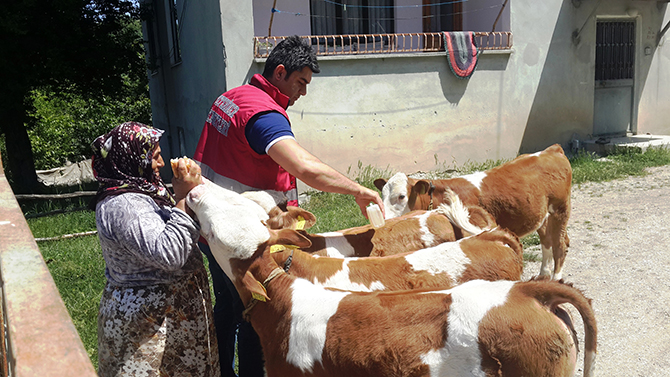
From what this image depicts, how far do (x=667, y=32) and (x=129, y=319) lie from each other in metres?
14.2

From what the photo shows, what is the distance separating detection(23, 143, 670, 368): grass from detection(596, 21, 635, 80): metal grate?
2.32 metres

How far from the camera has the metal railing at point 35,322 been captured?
1.07 m

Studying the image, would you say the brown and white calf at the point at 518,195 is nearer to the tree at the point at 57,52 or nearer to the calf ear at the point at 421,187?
the calf ear at the point at 421,187

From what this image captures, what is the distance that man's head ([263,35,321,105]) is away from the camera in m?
2.97

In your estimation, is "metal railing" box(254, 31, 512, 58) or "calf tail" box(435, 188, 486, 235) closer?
"calf tail" box(435, 188, 486, 235)

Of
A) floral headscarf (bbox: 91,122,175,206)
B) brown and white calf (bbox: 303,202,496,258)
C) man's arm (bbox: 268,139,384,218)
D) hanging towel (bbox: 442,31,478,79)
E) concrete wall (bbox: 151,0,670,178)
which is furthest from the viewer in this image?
hanging towel (bbox: 442,31,478,79)

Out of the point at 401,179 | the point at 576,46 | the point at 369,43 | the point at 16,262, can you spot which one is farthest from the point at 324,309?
the point at 576,46

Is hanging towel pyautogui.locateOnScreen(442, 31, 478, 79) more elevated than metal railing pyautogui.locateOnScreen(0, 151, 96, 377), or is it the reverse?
hanging towel pyautogui.locateOnScreen(442, 31, 478, 79)

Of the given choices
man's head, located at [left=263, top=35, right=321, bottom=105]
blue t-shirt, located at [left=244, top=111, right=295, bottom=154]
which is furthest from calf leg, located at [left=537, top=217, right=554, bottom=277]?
blue t-shirt, located at [left=244, top=111, right=295, bottom=154]

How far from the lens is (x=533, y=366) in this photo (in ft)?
6.77

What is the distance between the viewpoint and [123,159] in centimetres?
249

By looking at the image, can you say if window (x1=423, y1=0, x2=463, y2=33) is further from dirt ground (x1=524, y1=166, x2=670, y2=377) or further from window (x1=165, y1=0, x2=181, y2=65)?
window (x1=165, y1=0, x2=181, y2=65)

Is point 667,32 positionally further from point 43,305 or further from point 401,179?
point 43,305

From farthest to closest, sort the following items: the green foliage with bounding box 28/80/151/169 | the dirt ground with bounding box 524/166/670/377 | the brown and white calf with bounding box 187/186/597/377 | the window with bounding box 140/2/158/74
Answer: the green foliage with bounding box 28/80/151/169 < the window with bounding box 140/2/158/74 < the dirt ground with bounding box 524/166/670/377 < the brown and white calf with bounding box 187/186/597/377
